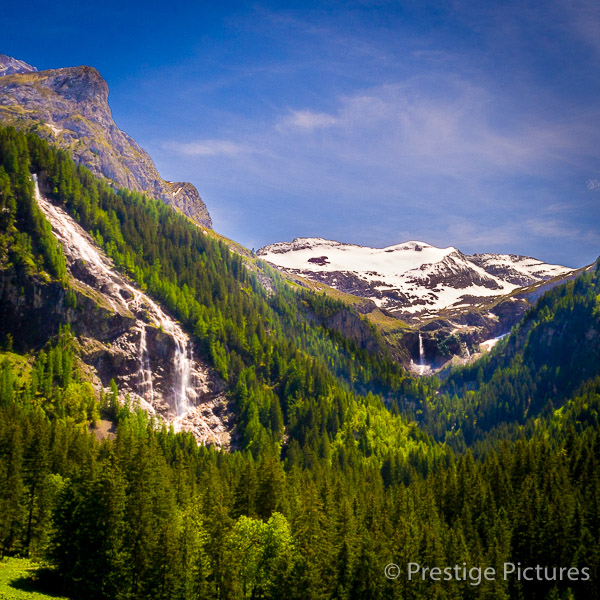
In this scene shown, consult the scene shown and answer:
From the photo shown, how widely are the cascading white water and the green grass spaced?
279 ft

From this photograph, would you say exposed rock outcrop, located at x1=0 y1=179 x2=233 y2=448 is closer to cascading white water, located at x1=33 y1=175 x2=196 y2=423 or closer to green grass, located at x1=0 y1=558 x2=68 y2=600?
cascading white water, located at x1=33 y1=175 x2=196 y2=423

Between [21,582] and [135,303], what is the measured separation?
111 meters

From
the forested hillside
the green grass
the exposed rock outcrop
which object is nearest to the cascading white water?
the exposed rock outcrop

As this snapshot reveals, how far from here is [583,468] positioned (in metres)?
83.3

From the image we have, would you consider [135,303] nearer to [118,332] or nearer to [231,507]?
[118,332]

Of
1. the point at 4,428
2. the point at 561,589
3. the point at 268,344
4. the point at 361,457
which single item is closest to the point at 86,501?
the point at 4,428

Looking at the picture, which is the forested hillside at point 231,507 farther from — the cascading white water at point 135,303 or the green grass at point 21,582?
the cascading white water at point 135,303

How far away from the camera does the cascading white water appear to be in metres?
145

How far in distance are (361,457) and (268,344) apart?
51089mm

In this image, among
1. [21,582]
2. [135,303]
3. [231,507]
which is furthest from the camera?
[135,303]

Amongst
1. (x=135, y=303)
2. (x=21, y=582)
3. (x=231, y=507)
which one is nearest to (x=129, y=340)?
(x=135, y=303)

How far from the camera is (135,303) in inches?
6093

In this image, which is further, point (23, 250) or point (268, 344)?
point (268, 344)

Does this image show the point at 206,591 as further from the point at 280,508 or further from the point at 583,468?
the point at 583,468
